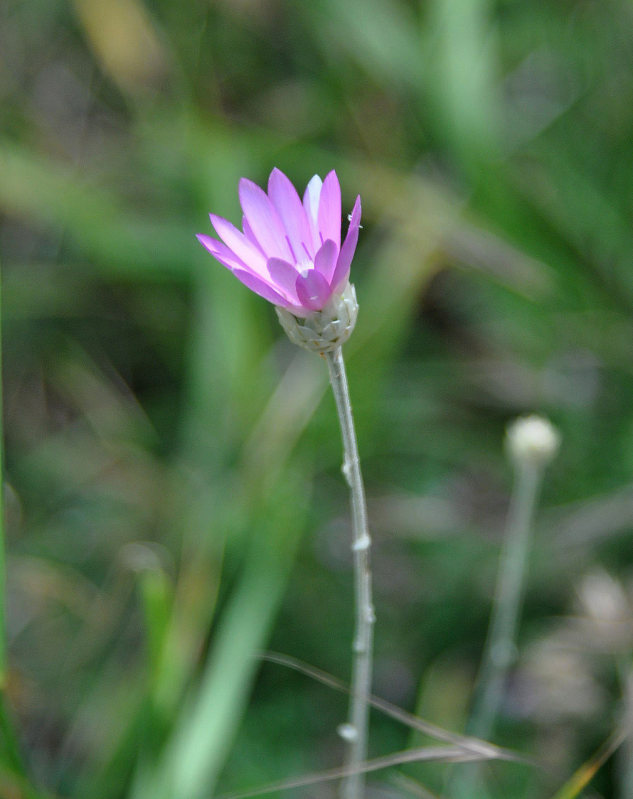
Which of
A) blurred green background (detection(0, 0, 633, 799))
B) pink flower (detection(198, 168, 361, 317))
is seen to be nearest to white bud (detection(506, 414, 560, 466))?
blurred green background (detection(0, 0, 633, 799))

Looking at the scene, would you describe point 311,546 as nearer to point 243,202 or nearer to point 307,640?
point 307,640

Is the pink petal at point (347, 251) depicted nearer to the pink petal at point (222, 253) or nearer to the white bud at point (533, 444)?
the pink petal at point (222, 253)

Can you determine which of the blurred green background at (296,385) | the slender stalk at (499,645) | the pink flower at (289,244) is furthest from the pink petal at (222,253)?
the slender stalk at (499,645)

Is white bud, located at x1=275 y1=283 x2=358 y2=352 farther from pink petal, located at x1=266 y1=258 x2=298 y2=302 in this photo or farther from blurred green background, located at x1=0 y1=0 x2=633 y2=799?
blurred green background, located at x1=0 y1=0 x2=633 y2=799

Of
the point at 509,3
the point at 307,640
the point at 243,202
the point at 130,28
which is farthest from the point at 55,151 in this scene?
the point at 243,202

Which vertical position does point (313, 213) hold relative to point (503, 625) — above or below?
above

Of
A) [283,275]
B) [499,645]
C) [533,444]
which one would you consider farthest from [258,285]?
[499,645]

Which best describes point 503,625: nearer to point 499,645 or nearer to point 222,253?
point 499,645
